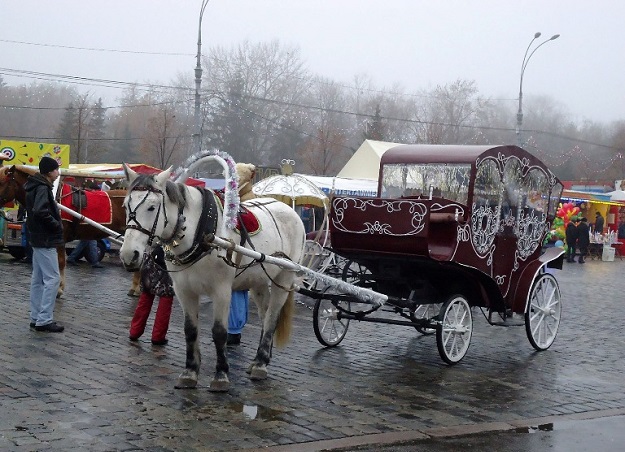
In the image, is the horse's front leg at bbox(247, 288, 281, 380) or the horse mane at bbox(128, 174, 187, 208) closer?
the horse mane at bbox(128, 174, 187, 208)

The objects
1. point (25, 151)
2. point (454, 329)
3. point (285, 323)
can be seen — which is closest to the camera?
point (285, 323)

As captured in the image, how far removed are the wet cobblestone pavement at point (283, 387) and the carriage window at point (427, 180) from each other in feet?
5.97

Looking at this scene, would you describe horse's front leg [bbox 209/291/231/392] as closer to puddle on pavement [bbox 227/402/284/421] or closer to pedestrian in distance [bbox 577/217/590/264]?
puddle on pavement [bbox 227/402/284/421]

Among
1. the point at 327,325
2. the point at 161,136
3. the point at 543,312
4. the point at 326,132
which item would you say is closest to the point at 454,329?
the point at 327,325

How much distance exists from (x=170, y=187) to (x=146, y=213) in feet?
1.16

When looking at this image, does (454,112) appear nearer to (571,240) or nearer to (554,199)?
(571,240)

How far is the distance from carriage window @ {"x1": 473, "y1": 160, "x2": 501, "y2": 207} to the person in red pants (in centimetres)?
341

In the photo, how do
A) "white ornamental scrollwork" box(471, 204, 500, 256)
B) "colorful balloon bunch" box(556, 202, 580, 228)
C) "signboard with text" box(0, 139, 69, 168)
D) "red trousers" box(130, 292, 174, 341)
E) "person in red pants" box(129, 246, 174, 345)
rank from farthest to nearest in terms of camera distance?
"colorful balloon bunch" box(556, 202, 580, 228) < "signboard with text" box(0, 139, 69, 168) < "white ornamental scrollwork" box(471, 204, 500, 256) < "red trousers" box(130, 292, 174, 341) < "person in red pants" box(129, 246, 174, 345)

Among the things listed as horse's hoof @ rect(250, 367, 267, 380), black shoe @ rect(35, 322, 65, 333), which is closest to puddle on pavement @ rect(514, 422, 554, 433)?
horse's hoof @ rect(250, 367, 267, 380)

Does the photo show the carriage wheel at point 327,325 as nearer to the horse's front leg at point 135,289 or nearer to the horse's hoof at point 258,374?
the horse's hoof at point 258,374

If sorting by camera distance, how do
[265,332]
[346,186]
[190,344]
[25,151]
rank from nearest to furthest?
[190,344] < [265,332] < [25,151] < [346,186]

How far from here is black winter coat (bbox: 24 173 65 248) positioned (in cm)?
905

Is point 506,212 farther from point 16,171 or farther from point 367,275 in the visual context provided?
point 16,171

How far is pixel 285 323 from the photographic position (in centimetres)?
820
